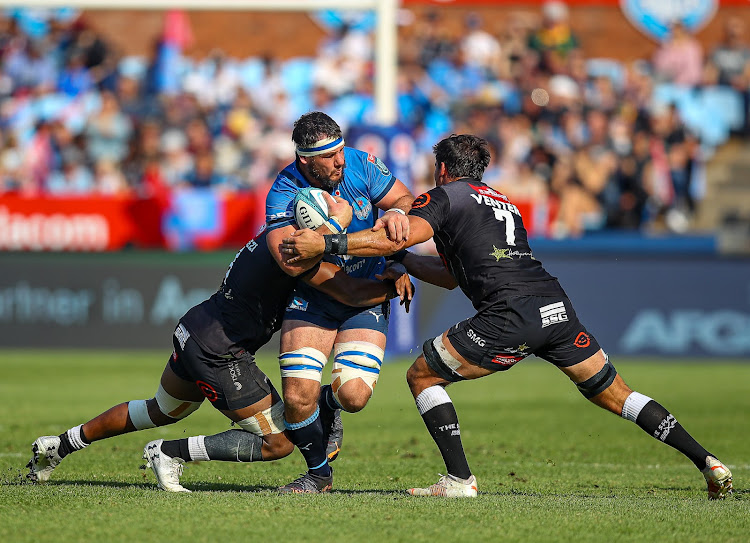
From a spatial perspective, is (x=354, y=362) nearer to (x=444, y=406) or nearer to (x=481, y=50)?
(x=444, y=406)

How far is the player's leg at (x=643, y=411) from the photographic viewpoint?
7.03 m

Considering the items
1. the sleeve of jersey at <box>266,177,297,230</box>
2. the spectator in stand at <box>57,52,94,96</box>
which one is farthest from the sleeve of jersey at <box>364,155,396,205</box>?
the spectator in stand at <box>57,52,94,96</box>

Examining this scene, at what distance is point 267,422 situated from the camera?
7.20 m

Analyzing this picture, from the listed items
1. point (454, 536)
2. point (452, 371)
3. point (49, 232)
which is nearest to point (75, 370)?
point (49, 232)

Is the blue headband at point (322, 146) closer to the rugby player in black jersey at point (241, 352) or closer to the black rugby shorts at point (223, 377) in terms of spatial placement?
the rugby player in black jersey at point (241, 352)

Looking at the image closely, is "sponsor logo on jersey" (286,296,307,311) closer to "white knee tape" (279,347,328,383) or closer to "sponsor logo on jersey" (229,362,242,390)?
"white knee tape" (279,347,328,383)

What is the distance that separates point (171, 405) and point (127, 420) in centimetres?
32

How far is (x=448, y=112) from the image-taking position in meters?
20.6

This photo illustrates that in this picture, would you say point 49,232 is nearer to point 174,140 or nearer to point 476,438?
point 174,140

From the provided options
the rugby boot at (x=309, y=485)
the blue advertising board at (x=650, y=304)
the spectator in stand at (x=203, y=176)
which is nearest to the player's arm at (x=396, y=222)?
the rugby boot at (x=309, y=485)

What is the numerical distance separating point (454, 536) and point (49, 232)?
14.1 meters

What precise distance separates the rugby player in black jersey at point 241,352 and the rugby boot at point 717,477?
7.09ft

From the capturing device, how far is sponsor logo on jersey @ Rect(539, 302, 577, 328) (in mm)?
7051

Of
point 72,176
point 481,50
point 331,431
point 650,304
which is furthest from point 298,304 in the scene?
point 481,50
